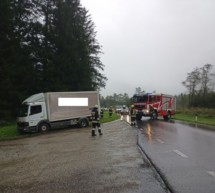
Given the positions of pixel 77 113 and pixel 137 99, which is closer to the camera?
pixel 77 113

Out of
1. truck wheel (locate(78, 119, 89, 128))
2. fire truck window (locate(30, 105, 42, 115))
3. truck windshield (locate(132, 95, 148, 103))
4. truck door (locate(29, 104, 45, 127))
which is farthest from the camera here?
truck windshield (locate(132, 95, 148, 103))

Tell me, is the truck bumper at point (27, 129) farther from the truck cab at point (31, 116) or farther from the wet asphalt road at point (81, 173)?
the wet asphalt road at point (81, 173)

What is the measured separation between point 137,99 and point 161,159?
1141 inches

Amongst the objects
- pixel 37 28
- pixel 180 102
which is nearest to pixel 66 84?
pixel 37 28

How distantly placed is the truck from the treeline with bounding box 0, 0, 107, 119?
9.56 metres

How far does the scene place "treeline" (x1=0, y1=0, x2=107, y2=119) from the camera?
4047 cm

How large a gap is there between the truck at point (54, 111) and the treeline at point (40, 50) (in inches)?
376

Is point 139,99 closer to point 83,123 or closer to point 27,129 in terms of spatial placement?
point 83,123

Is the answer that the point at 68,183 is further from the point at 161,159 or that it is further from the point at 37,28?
the point at 37,28

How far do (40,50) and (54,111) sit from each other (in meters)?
16.5

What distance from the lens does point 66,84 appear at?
4791 cm

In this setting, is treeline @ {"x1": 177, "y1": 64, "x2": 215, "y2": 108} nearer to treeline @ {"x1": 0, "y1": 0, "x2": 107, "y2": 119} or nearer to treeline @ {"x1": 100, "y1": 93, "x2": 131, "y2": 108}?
treeline @ {"x1": 0, "y1": 0, "x2": 107, "y2": 119}

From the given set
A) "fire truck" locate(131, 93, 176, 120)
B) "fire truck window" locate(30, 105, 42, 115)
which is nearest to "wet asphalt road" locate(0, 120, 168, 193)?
"fire truck window" locate(30, 105, 42, 115)

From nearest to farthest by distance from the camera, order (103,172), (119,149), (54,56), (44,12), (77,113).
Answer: (103,172) → (119,149) → (77,113) → (54,56) → (44,12)
